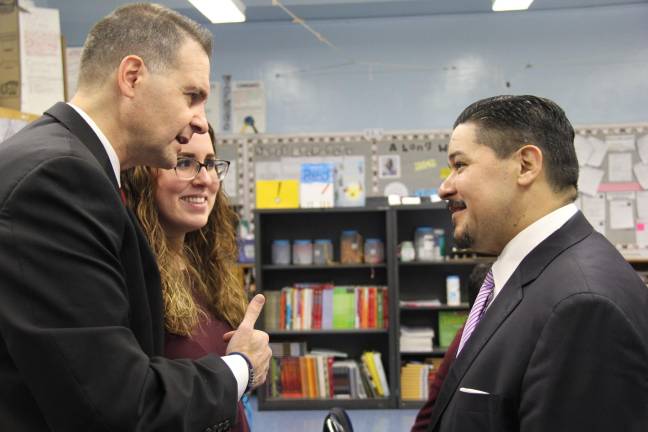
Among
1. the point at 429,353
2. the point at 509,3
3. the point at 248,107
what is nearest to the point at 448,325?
the point at 429,353

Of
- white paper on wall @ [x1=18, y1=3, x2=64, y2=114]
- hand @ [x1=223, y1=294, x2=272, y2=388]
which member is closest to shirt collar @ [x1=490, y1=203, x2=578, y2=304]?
hand @ [x1=223, y1=294, x2=272, y2=388]

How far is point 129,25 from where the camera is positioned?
112cm

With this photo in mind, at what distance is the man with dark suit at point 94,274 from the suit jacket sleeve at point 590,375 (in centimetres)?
55

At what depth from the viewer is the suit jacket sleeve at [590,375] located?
101 centimetres

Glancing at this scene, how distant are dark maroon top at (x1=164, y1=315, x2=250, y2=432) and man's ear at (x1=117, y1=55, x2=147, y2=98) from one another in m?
0.59

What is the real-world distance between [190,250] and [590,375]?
1131 millimetres

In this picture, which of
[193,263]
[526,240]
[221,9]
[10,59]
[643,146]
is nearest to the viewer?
[526,240]

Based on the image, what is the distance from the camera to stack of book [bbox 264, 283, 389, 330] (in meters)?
5.11

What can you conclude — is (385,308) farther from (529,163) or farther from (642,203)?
(529,163)

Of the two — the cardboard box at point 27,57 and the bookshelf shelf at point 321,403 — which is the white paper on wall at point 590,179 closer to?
the bookshelf shelf at point 321,403

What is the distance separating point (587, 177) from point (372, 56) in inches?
106

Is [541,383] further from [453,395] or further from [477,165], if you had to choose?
[477,165]

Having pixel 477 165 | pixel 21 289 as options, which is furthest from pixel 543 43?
pixel 21 289

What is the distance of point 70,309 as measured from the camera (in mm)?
854
